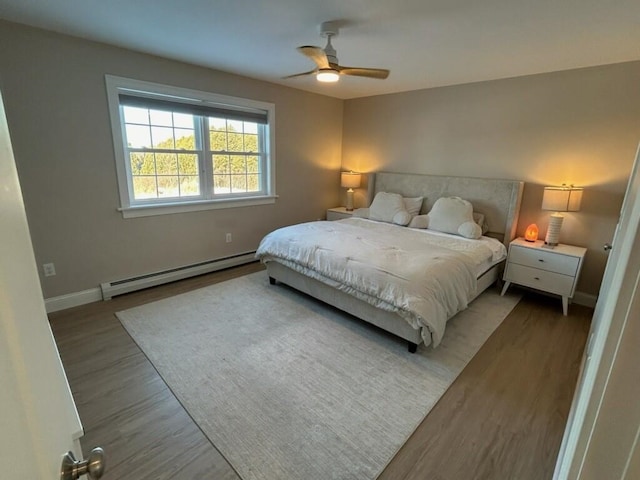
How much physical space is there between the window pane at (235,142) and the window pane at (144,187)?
104 cm

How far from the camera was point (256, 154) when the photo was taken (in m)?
4.34


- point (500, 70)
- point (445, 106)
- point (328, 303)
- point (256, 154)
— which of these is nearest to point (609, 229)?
point (500, 70)

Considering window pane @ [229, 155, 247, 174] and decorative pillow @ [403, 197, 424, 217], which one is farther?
decorative pillow @ [403, 197, 424, 217]

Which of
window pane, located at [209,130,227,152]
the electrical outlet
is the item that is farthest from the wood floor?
window pane, located at [209,130,227,152]

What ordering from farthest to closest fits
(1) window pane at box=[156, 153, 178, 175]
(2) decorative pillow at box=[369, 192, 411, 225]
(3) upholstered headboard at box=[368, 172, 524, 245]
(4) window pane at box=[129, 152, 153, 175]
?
(2) decorative pillow at box=[369, 192, 411, 225] < (3) upholstered headboard at box=[368, 172, 524, 245] < (1) window pane at box=[156, 153, 178, 175] < (4) window pane at box=[129, 152, 153, 175]

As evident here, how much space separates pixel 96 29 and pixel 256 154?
2091 mm

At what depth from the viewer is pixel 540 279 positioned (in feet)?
10.6

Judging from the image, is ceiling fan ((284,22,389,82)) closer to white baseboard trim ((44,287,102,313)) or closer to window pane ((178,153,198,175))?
window pane ((178,153,198,175))

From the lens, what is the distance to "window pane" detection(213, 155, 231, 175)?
396 cm

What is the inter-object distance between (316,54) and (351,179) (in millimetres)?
2878

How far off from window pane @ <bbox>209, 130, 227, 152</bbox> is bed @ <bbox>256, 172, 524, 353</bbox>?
1419mm

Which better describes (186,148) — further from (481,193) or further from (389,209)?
(481,193)

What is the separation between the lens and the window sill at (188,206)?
3324 mm

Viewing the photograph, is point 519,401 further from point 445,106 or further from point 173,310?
point 445,106
